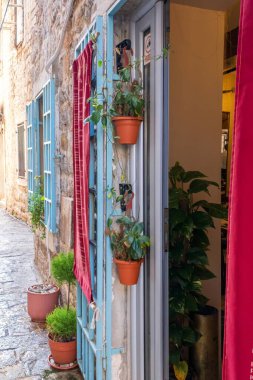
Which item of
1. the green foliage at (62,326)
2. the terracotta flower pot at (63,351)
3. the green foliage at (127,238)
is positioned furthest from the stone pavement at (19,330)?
the green foliage at (127,238)

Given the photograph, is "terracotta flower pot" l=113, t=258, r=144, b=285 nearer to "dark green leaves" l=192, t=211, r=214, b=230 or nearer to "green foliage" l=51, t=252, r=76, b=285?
"dark green leaves" l=192, t=211, r=214, b=230

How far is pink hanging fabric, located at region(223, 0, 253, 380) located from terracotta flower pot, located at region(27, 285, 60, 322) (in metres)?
3.21

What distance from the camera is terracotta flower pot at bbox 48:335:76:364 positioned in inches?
129

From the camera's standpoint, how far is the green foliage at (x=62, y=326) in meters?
3.37

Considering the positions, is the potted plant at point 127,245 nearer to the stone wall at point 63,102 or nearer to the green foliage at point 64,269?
the stone wall at point 63,102

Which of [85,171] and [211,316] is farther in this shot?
[211,316]

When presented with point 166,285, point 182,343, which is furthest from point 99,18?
point 182,343

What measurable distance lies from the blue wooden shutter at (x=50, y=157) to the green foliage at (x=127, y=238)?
1989 mm

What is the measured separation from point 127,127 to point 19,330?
2.65m

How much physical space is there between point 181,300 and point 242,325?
1551mm

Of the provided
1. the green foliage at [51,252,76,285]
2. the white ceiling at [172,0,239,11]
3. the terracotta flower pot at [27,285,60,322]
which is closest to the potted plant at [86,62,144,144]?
the white ceiling at [172,0,239,11]

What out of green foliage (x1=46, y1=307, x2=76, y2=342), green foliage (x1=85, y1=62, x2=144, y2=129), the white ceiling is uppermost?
the white ceiling

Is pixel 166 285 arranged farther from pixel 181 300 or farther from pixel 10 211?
pixel 10 211

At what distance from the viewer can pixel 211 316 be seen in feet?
9.62
